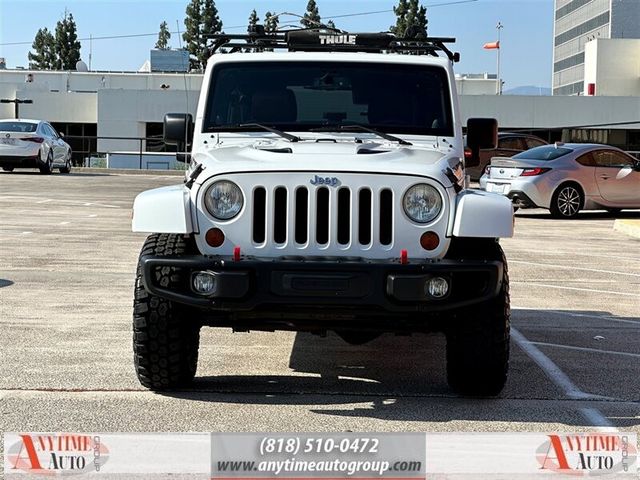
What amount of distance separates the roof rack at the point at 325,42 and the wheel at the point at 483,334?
2.37m

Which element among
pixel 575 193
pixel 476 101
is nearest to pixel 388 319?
pixel 575 193

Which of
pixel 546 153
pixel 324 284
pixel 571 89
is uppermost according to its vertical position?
pixel 571 89

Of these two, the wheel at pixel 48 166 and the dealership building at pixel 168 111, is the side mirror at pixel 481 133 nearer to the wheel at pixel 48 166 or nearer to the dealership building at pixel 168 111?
the wheel at pixel 48 166

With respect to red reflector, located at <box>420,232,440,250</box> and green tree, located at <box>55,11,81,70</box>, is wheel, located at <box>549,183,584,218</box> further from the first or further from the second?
green tree, located at <box>55,11,81,70</box>

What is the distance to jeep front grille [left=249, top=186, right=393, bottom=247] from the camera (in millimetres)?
6297

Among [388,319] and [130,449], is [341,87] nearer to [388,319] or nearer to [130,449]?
[388,319]

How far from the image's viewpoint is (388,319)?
6414mm

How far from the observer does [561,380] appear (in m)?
7.20

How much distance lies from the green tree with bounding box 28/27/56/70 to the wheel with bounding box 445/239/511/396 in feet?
392

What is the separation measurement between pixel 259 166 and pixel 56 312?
362 centimetres

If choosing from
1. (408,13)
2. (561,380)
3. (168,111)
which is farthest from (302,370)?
(408,13)

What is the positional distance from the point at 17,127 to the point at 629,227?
55.3 feet

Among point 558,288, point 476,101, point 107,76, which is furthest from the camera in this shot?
point 107,76

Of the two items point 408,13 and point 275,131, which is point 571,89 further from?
point 275,131
